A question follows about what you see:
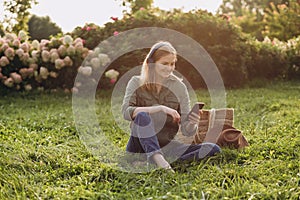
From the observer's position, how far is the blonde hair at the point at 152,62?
2.83m

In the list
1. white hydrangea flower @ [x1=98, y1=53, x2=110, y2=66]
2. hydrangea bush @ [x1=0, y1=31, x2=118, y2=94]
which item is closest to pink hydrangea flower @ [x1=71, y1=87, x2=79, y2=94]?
hydrangea bush @ [x1=0, y1=31, x2=118, y2=94]

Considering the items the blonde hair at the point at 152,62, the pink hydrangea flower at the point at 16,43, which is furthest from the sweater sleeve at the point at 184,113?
the pink hydrangea flower at the point at 16,43

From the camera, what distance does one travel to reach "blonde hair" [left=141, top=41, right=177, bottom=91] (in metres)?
2.83

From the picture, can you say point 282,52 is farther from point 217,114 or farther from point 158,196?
point 158,196

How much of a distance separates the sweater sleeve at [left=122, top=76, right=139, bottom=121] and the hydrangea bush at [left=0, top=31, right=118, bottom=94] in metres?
3.56

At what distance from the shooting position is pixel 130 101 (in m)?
2.86

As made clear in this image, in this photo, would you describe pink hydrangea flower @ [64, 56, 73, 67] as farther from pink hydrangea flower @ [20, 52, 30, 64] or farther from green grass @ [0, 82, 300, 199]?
green grass @ [0, 82, 300, 199]

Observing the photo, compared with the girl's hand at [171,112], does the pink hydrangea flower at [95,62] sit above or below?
above

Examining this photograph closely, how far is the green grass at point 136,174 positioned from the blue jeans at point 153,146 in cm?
8

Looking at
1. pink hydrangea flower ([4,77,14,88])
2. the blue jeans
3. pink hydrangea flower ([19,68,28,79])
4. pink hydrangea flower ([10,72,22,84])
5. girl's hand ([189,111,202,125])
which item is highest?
pink hydrangea flower ([19,68,28,79])

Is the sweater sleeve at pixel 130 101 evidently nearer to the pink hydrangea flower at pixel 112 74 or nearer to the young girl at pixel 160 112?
the young girl at pixel 160 112

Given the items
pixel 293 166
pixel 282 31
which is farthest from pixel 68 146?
pixel 282 31

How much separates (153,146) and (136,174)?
204mm

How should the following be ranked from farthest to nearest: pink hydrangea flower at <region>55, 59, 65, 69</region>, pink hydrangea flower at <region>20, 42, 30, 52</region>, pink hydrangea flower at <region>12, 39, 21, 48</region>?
pink hydrangea flower at <region>12, 39, 21, 48</region>
pink hydrangea flower at <region>20, 42, 30, 52</region>
pink hydrangea flower at <region>55, 59, 65, 69</region>
